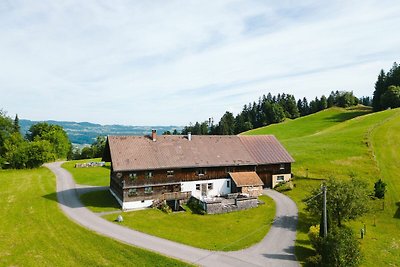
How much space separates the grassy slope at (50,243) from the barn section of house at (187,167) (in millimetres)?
9615

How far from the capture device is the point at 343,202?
35.5 meters

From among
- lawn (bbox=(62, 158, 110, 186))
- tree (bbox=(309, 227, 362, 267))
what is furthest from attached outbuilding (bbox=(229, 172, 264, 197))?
lawn (bbox=(62, 158, 110, 186))

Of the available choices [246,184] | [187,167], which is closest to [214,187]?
[246,184]

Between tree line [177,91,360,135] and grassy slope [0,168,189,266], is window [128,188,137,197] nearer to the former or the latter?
grassy slope [0,168,189,266]

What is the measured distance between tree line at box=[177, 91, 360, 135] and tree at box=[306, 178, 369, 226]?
113 meters

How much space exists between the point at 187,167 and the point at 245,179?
9.46m

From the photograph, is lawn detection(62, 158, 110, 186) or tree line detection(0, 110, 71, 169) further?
tree line detection(0, 110, 71, 169)

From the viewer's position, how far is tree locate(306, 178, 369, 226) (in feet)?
117

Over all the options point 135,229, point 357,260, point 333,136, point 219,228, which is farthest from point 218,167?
point 333,136

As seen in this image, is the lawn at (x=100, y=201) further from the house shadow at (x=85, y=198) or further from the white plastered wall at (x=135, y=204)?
the white plastered wall at (x=135, y=204)

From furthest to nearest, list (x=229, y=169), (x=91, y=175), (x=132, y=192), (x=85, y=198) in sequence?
1. (x=91, y=175)
2. (x=229, y=169)
3. (x=85, y=198)
4. (x=132, y=192)

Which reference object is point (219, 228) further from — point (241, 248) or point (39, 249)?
point (39, 249)

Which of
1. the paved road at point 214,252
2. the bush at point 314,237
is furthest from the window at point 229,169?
the bush at point 314,237

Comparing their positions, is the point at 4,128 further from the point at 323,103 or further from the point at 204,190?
the point at 323,103
